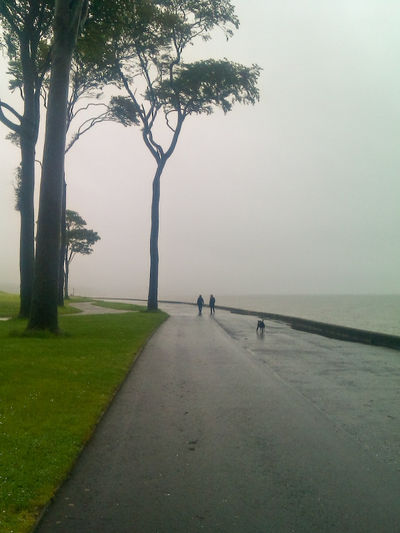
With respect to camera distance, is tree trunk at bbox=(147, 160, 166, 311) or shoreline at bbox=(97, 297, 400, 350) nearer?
shoreline at bbox=(97, 297, 400, 350)

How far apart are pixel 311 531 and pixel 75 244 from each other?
60.2 meters

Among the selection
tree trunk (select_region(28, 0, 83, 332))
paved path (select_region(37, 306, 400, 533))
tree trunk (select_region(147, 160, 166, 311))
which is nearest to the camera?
paved path (select_region(37, 306, 400, 533))

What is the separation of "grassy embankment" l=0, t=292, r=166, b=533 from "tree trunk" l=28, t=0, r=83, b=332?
1.27 metres

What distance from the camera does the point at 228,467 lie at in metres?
5.02

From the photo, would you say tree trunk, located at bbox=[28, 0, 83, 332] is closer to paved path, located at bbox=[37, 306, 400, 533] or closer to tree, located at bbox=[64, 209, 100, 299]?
paved path, located at bbox=[37, 306, 400, 533]

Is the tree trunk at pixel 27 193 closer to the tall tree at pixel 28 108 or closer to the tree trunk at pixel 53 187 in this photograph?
the tall tree at pixel 28 108

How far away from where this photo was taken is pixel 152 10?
25797mm

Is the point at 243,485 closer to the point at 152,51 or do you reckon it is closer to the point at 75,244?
the point at 152,51

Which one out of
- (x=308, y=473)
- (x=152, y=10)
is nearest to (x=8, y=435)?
(x=308, y=473)

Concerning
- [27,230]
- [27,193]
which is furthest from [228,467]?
[27,193]

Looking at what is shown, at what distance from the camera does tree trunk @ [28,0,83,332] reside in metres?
15.0

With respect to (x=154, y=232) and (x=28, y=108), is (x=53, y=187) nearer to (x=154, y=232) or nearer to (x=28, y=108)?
(x=28, y=108)

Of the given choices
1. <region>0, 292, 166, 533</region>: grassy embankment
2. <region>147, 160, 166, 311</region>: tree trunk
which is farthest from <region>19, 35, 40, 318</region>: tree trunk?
<region>147, 160, 166, 311</region>: tree trunk

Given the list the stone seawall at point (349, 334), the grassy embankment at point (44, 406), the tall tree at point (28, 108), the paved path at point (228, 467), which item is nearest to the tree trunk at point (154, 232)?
the stone seawall at point (349, 334)
